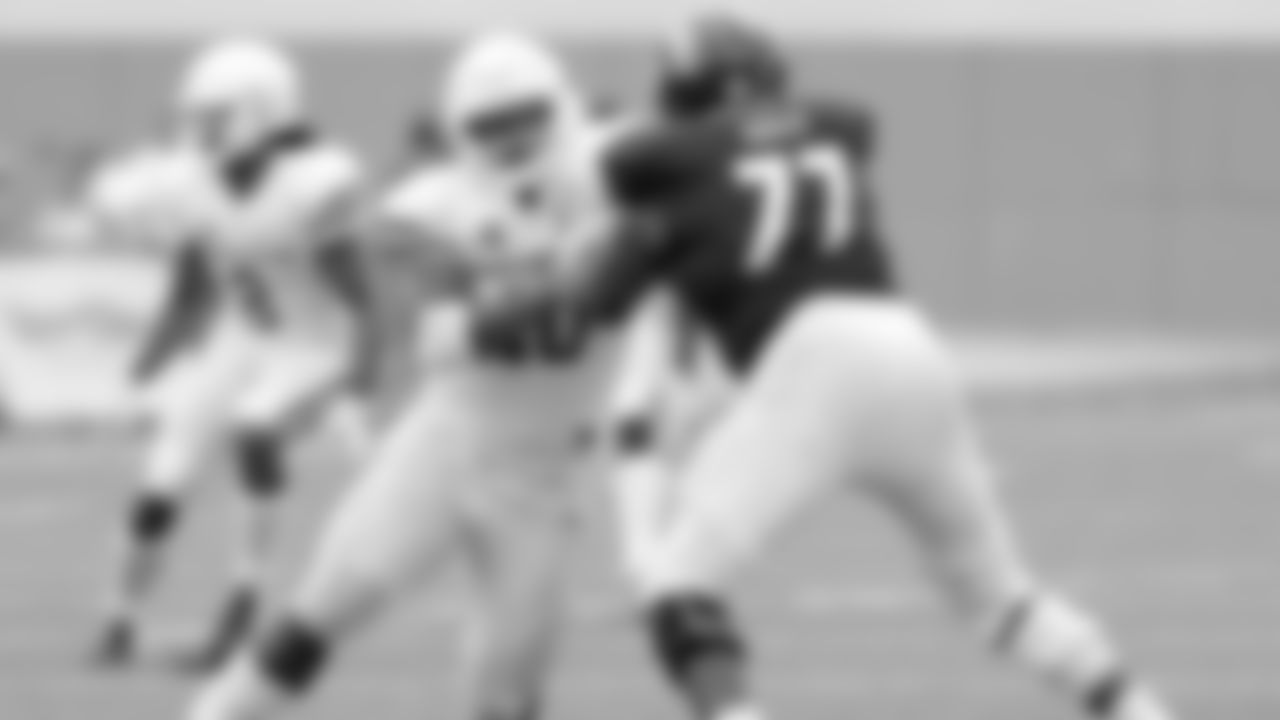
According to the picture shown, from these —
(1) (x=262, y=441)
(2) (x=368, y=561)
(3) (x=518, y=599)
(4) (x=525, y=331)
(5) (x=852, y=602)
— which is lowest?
(5) (x=852, y=602)

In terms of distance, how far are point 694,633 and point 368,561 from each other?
936 millimetres

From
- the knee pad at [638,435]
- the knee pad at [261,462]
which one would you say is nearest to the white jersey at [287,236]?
the knee pad at [261,462]

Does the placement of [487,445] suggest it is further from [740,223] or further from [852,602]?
[852,602]

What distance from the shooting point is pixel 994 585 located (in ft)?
32.4

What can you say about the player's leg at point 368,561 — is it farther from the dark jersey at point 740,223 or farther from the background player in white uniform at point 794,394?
the dark jersey at point 740,223

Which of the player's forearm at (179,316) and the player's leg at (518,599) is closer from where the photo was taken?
the player's leg at (518,599)

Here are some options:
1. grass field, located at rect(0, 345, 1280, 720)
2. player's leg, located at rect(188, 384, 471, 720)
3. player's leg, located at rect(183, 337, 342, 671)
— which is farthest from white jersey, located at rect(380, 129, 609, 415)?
player's leg, located at rect(183, 337, 342, 671)

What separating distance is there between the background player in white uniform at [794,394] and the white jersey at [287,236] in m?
4.25

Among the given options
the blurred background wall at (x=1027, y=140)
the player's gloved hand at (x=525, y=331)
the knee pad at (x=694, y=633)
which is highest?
the player's gloved hand at (x=525, y=331)

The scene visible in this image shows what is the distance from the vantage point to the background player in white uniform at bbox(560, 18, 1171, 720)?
31.7ft

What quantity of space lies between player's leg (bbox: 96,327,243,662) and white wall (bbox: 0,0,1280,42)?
2521 centimetres

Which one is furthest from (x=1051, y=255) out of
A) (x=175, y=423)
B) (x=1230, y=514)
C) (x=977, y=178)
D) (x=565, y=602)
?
(x=565, y=602)

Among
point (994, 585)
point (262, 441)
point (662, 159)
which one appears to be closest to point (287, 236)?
point (262, 441)

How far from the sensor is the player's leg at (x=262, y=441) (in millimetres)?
14328
